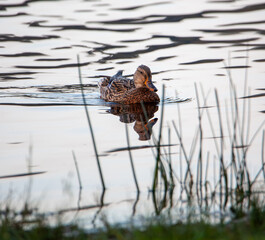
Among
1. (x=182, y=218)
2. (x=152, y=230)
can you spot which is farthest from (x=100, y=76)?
(x=152, y=230)

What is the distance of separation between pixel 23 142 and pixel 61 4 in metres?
13.6

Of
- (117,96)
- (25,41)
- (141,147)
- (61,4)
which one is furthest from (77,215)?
(61,4)

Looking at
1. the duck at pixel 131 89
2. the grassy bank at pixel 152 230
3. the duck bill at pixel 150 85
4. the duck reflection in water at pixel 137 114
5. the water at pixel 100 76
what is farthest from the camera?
the duck at pixel 131 89

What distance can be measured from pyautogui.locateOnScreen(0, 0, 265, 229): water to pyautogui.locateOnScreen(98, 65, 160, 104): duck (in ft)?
0.95

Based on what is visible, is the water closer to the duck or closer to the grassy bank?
the duck

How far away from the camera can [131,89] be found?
12.4m

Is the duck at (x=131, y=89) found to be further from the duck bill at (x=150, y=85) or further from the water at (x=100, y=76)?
the water at (x=100, y=76)

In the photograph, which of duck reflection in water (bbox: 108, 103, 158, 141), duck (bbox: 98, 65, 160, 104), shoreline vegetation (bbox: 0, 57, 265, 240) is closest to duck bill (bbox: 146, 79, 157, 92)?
duck (bbox: 98, 65, 160, 104)

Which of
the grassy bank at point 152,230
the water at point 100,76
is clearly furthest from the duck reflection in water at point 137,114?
the grassy bank at point 152,230

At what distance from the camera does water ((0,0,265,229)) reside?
6645 millimetres

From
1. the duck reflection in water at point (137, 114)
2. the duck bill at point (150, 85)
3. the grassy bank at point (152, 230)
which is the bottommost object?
the duck reflection in water at point (137, 114)

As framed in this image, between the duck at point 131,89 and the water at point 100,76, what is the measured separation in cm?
29

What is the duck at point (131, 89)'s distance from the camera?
11.9 m

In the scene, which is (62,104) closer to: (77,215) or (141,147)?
(141,147)
